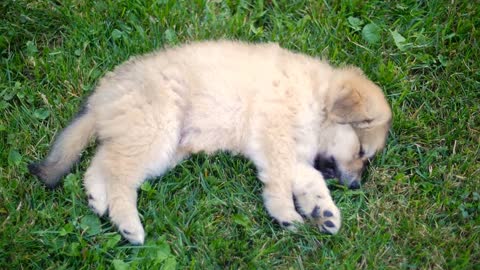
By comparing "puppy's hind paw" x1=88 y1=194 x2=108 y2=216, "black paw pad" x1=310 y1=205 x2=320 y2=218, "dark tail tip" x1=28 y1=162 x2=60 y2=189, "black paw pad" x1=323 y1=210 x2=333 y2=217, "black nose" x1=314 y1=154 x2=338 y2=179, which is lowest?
"black nose" x1=314 y1=154 x2=338 y2=179

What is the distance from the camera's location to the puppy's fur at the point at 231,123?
3.38 m

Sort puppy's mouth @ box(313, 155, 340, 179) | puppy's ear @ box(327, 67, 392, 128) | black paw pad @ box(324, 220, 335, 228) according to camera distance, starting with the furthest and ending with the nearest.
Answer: puppy's mouth @ box(313, 155, 340, 179) < puppy's ear @ box(327, 67, 392, 128) < black paw pad @ box(324, 220, 335, 228)

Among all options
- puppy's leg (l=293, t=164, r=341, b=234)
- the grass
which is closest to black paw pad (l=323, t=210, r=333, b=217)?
Answer: puppy's leg (l=293, t=164, r=341, b=234)

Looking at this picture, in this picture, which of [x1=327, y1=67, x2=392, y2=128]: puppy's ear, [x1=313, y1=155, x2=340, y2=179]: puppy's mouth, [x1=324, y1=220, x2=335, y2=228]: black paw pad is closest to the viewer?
[x1=324, y1=220, x2=335, y2=228]: black paw pad

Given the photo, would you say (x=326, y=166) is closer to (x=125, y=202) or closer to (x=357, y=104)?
(x=357, y=104)

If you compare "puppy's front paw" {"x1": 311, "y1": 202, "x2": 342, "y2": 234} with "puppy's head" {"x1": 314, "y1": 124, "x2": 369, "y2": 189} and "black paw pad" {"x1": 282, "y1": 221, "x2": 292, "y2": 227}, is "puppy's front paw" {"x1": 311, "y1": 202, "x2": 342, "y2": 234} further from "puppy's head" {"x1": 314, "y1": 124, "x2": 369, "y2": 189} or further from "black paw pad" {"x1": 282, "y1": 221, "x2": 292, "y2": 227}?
"puppy's head" {"x1": 314, "y1": 124, "x2": 369, "y2": 189}

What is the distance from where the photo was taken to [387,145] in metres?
3.82

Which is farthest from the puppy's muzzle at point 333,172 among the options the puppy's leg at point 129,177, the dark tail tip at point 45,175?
the dark tail tip at point 45,175

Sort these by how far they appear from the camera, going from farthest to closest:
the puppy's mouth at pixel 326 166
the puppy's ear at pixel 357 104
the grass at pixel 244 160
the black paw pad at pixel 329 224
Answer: the puppy's mouth at pixel 326 166 → the puppy's ear at pixel 357 104 → the black paw pad at pixel 329 224 → the grass at pixel 244 160

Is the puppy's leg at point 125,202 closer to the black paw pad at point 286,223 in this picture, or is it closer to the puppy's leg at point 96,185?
the puppy's leg at point 96,185

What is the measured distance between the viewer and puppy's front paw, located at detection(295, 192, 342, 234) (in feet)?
10.8

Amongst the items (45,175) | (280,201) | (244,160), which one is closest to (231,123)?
(244,160)

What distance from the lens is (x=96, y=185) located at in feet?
11.1

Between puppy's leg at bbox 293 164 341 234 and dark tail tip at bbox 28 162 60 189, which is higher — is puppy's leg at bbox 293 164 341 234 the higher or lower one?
the lower one
